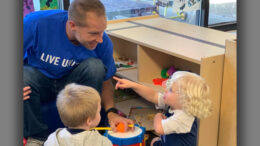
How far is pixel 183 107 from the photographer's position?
0.95 meters

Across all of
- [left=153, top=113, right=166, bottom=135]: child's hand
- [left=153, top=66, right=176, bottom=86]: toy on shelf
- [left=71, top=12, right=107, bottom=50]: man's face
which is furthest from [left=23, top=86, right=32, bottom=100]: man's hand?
[left=153, top=66, right=176, bottom=86]: toy on shelf

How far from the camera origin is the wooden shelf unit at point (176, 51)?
101cm

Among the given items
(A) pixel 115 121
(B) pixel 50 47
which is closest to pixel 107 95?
(A) pixel 115 121

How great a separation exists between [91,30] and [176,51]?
0.28 meters

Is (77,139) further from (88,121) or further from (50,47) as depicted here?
(50,47)

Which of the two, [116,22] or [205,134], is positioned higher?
[116,22]

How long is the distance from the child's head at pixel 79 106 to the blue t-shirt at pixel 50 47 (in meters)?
0.27

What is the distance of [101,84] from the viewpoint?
3.74 feet

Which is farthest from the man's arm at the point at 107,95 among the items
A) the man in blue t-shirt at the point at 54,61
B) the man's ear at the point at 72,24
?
the man's ear at the point at 72,24

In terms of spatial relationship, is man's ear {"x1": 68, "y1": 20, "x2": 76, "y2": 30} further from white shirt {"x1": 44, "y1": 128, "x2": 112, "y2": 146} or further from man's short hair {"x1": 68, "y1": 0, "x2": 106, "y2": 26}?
white shirt {"x1": 44, "y1": 128, "x2": 112, "y2": 146}
